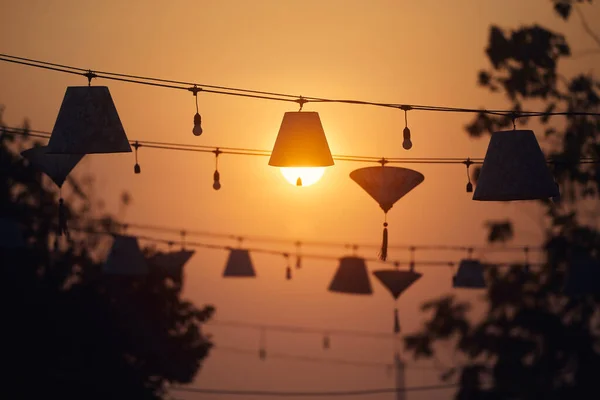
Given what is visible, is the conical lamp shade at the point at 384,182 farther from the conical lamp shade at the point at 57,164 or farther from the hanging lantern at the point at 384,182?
the conical lamp shade at the point at 57,164

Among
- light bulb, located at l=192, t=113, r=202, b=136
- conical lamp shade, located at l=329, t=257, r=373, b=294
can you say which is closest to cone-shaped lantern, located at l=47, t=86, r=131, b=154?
light bulb, located at l=192, t=113, r=202, b=136

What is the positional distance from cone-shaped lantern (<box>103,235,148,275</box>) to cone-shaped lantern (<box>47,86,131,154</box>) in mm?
6183

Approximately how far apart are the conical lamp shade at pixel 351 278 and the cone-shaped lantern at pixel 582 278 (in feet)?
8.67

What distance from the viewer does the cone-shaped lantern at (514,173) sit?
8273 millimetres

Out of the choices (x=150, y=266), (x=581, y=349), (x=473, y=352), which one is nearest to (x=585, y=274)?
(x=581, y=349)

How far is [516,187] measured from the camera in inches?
326

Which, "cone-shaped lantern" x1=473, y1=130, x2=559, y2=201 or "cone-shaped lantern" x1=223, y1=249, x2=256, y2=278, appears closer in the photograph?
"cone-shaped lantern" x1=473, y1=130, x2=559, y2=201

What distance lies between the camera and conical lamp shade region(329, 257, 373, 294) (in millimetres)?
13664

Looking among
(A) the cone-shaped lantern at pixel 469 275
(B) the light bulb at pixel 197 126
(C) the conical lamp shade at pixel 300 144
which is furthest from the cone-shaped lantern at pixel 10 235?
(A) the cone-shaped lantern at pixel 469 275

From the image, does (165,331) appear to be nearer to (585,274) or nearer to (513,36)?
(513,36)

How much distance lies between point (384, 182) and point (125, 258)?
4.90m

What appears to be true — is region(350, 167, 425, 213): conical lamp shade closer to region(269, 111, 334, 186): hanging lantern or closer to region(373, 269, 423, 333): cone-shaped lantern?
region(269, 111, 334, 186): hanging lantern

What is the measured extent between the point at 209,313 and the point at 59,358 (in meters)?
4.98

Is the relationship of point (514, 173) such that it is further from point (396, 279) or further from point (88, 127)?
point (396, 279)
